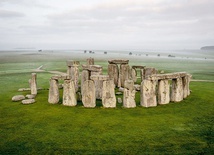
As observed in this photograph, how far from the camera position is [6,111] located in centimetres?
1355

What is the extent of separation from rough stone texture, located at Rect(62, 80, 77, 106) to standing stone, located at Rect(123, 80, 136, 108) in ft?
11.5

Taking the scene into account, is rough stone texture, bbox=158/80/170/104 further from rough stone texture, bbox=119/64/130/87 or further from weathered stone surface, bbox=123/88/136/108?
rough stone texture, bbox=119/64/130/87

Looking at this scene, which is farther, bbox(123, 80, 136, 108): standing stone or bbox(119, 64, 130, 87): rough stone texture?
bbox(119, 64, 130, 87): rough stone texture

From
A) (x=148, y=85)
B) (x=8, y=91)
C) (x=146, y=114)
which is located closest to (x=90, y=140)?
(x=146, y=114)

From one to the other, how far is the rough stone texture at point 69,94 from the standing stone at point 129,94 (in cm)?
350

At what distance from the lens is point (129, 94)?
14016mm

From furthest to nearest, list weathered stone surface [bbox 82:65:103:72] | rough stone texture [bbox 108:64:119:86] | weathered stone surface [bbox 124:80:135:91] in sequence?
rough stone texture [bbox 108:64:119:86]
weathered stone surface [bbox 82:65:103:72]
weathered stone surface [bbox 124:80:135:91]

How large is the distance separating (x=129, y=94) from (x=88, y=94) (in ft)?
8.98

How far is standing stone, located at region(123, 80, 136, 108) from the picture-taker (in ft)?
45.7

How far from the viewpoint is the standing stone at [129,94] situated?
1392 cm

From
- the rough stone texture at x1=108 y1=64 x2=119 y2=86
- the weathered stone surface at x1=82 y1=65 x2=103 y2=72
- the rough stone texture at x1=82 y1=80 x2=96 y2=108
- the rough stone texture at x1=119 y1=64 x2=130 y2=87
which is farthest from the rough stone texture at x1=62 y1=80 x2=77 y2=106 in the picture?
the rough stone texture at x1=119 y1=64 x2=130 y2=87

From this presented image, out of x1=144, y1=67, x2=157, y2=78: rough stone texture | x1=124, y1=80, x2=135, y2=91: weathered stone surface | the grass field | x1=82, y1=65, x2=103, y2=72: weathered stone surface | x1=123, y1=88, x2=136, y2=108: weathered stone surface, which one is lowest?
the grass field

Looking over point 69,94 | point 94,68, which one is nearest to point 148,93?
point 94,68

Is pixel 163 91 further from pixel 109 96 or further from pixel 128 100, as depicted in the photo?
pixel 109 96
